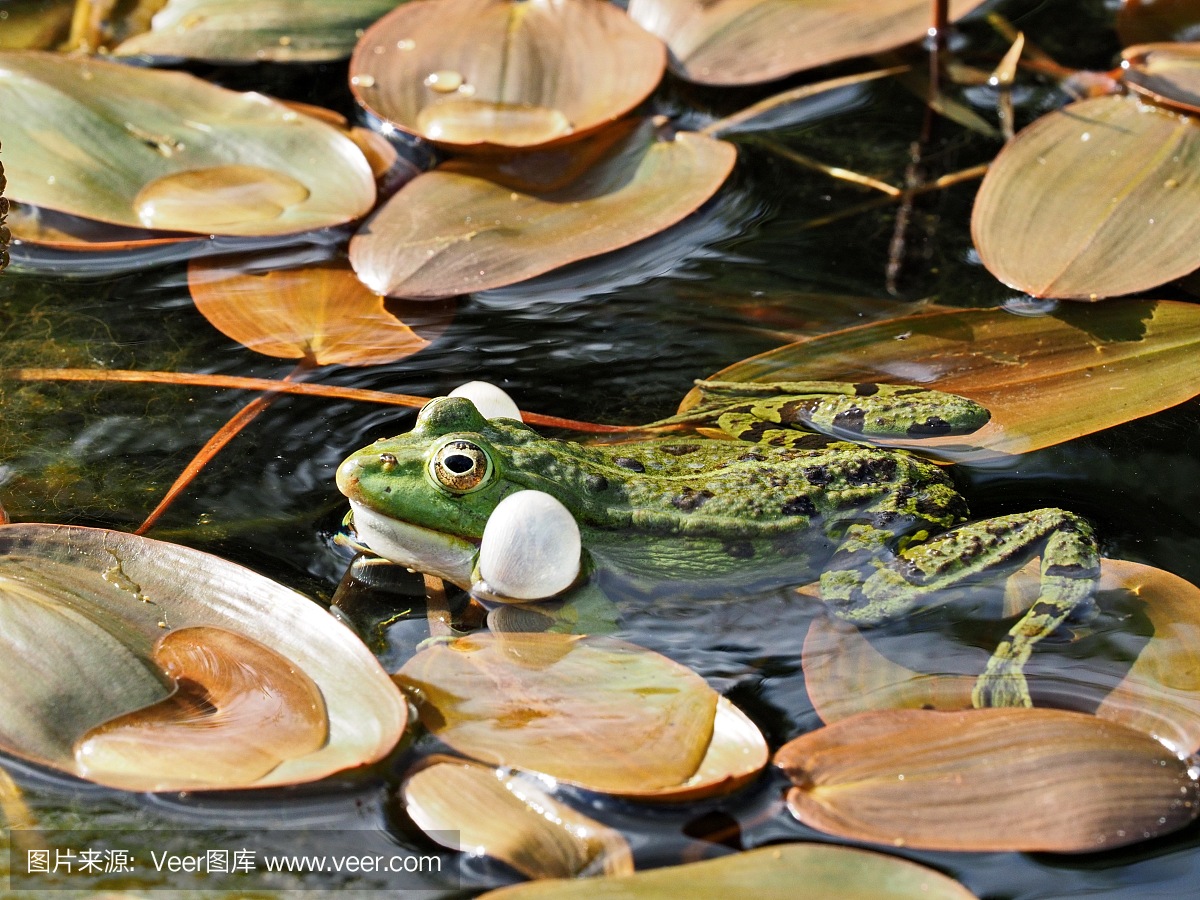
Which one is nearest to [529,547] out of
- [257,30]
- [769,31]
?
[769,31]

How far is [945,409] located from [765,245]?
1.18 meters

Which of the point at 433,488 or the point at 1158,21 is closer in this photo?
the point at 433,488

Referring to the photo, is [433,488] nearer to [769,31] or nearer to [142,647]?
[142,647]

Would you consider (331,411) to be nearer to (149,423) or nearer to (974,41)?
(149,423)

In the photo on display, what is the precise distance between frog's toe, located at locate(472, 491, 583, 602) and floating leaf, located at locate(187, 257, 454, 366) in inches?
38.4

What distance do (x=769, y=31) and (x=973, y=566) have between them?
2676 mm

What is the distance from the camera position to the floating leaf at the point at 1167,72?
3977 millimetres

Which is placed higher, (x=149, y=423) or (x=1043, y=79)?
(x=1043, y=79)

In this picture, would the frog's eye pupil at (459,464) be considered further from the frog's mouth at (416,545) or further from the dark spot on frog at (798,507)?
the dark spot on frog at (798,507)

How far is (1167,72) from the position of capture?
4.10 metres

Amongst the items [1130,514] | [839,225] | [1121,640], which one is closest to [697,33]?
[839,225]

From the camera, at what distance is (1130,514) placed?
2.88 metres

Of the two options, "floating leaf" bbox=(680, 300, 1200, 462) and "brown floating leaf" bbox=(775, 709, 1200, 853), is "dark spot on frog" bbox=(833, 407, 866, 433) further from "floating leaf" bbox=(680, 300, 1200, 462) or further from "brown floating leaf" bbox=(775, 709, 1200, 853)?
"brown floating leaf" bbox=(775, 709, 1200, 853)

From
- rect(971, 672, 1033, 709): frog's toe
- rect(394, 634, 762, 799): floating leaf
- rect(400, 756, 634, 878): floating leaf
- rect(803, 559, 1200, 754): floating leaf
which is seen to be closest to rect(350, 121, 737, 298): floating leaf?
rect(394, 634, 762, 799): floating leaf
